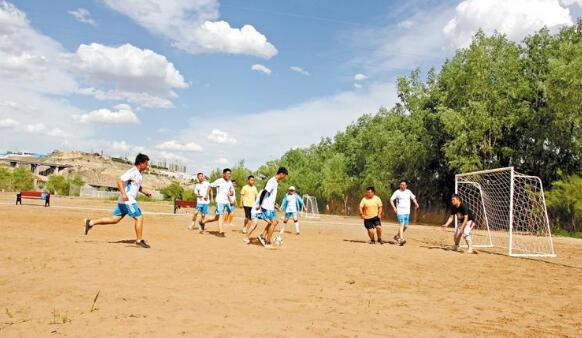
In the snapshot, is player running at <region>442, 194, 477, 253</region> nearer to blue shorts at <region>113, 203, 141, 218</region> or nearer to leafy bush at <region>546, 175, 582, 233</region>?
blue shorts at <region>113, 203, 141, 218</region>

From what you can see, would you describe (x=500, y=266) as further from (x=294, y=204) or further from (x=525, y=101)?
(x=525, y=101)

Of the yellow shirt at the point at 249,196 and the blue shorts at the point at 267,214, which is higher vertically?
the yellow shirt at the point at 249,196

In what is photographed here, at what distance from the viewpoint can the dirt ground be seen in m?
5.11

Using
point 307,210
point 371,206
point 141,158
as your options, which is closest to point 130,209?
point 141,158

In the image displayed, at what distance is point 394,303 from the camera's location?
6.62m

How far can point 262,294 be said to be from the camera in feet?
22.0

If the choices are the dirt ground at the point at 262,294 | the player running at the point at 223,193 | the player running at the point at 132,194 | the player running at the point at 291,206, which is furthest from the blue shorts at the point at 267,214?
the player running at the point at 291,206

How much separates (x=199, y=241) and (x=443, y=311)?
333 inches

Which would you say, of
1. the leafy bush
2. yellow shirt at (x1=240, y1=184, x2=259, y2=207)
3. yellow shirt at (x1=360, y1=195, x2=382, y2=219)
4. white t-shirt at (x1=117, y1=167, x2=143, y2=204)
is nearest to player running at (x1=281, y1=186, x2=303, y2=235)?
yellow shirt at (x1=240, y1=184, x2=259, y2=207)

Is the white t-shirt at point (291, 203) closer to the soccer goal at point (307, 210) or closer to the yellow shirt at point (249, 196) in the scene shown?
the yellow shirt at point (249, 196)

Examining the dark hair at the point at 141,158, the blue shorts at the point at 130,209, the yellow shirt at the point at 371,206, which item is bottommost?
the blue shorts at the point at 130,209

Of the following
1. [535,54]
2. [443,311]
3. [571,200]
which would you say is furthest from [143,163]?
[535,54]

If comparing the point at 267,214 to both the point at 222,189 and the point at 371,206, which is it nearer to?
the point at 222,189

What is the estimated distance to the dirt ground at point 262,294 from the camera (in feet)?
16.8
